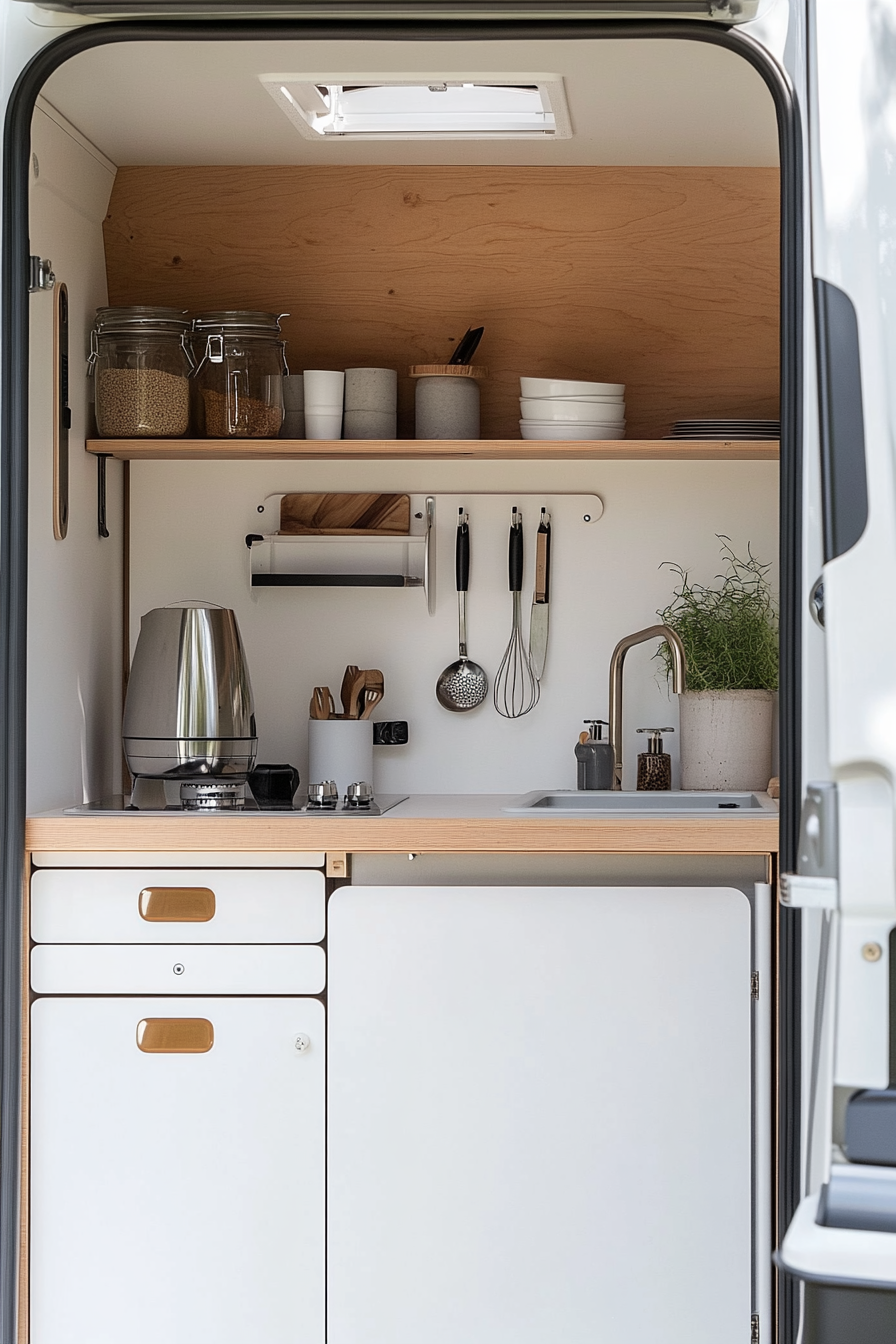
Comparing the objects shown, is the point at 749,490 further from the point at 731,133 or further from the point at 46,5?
the point at 46,5

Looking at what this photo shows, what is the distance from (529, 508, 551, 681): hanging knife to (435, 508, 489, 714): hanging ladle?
0.11 meters

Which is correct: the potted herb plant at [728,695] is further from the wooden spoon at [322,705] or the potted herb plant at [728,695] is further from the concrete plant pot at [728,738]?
the wooden spoon at [322,705]

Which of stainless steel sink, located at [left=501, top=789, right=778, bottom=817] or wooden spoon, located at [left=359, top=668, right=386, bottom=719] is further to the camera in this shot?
wooden spoon, located at [left=359, top=668, right=386, bottom=719]

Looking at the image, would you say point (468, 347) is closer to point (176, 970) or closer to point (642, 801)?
point (642, 801)

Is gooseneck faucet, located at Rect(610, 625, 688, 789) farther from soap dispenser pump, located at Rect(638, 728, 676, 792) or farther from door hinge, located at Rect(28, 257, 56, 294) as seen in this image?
door hinge, located at Rect(28, 257, 56, 294)

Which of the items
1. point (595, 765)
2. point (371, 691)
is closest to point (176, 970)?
point (371, 691)

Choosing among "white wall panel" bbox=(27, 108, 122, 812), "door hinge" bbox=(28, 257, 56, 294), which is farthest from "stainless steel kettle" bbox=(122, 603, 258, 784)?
"door hinge" bbox=(28, 257, 56, 294)

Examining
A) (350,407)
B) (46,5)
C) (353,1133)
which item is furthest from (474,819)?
(46,5)

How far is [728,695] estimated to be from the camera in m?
2.46

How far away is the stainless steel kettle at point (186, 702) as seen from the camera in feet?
7.39

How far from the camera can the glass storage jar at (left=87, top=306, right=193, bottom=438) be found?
2414 millimetres

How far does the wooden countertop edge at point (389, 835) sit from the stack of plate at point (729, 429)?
2.53ft

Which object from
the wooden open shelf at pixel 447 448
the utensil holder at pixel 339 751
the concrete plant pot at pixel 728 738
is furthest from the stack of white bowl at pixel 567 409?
the utensil holder at pixel 339 751

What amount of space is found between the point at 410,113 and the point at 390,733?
1.12 metres
